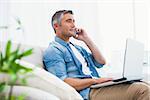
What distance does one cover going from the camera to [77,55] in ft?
6.58

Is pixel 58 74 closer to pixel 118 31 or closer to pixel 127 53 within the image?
pixel 127 53

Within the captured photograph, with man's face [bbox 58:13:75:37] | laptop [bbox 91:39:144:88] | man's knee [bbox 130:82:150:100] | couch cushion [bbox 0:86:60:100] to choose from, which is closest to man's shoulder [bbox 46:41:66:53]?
man's face [bbox 58:13:75:37]

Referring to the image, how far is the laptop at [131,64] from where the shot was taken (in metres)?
1.56

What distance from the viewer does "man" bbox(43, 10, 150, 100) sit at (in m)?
1.54

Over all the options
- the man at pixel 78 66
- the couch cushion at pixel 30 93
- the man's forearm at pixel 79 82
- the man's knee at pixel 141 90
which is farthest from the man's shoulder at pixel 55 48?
the couch cushion at pixel 30 93

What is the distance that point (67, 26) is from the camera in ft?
6.84

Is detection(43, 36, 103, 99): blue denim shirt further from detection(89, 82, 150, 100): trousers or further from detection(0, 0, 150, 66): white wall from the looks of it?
detection(0, 0, 150, 66): white wall

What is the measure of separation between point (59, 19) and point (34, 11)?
21.1 inches

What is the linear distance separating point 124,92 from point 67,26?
77cm

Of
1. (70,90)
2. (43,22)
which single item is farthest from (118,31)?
(70,90)

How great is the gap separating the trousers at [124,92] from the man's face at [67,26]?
1.96ft

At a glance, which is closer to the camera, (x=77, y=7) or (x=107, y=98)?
(x=107, y=98)

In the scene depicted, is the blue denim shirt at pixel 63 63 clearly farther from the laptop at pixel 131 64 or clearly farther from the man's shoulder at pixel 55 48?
the laptop at pixel 131 64

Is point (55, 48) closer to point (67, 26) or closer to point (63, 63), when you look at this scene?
point (63, 63)
